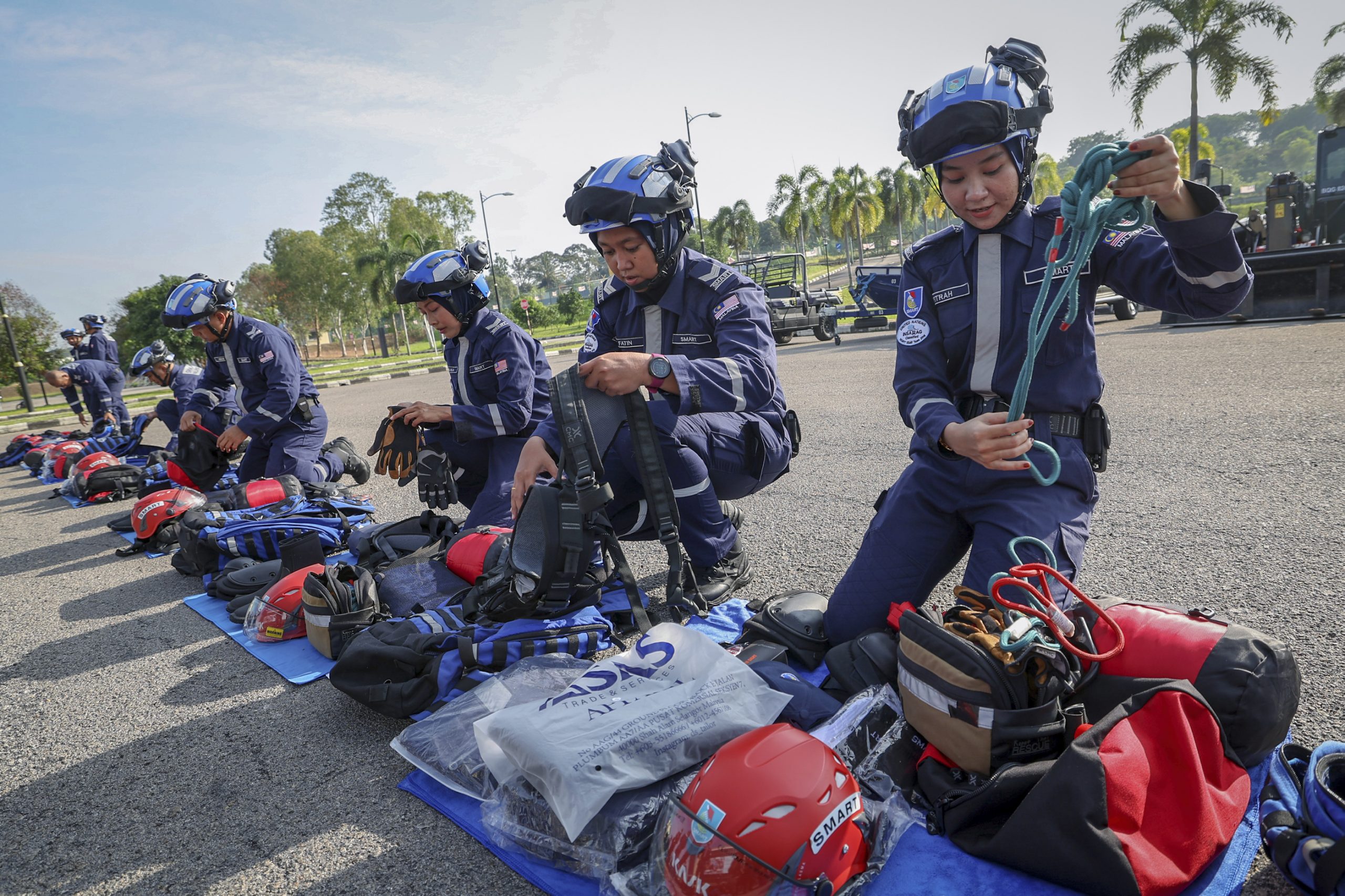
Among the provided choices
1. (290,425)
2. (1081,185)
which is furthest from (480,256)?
(1081,185)

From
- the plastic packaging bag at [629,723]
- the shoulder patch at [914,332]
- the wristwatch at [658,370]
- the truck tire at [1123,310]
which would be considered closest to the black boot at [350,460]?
the wristwatch at [658,370]

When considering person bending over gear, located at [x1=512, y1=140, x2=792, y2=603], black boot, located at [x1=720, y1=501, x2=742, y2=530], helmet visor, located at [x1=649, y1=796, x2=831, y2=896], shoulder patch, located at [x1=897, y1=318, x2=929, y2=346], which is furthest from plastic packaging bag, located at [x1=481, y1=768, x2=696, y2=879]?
black boot, located at [x1=720, y1=501, x2=742, y2=530]

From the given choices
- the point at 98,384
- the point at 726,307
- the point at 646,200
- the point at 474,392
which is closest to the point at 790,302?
the point at 98,384

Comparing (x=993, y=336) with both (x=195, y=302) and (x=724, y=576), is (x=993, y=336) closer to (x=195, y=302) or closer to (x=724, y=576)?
(x=724, y=576)

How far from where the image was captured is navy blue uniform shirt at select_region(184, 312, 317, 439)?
5.87 m

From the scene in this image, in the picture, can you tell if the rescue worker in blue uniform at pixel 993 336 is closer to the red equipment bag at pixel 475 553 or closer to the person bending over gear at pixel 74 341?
the red equipment bag at pixel 475 553

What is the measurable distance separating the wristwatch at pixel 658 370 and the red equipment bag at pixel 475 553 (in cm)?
131

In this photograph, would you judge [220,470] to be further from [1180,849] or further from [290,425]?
[1180,849]

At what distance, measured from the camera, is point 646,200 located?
3152 millimetres

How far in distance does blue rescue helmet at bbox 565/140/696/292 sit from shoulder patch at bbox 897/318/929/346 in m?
1.14

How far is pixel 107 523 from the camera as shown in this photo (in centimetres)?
666

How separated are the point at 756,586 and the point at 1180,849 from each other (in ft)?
7.25

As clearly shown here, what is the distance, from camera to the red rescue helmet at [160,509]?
5.43 m

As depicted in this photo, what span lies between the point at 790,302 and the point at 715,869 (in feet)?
60.4
